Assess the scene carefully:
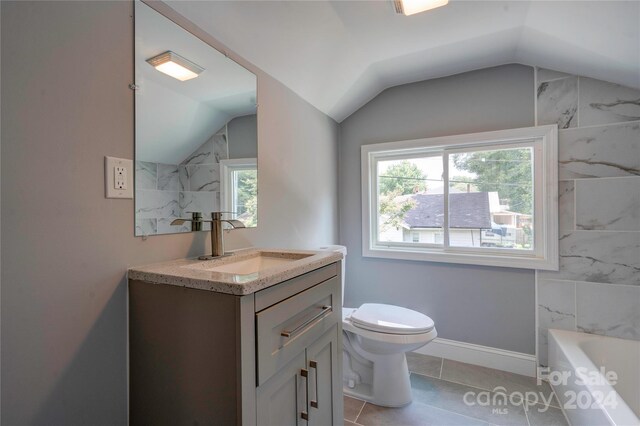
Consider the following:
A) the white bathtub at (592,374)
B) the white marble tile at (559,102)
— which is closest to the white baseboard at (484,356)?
the white bathtub at (592,374)

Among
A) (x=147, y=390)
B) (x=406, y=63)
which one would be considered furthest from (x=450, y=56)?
(x=147, y=390)

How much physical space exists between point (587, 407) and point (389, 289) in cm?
132

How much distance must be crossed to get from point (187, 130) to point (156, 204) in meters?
0.37

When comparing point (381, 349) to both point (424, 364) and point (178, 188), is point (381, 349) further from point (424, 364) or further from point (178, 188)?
point (178, 188)

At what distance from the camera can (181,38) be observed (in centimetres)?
119

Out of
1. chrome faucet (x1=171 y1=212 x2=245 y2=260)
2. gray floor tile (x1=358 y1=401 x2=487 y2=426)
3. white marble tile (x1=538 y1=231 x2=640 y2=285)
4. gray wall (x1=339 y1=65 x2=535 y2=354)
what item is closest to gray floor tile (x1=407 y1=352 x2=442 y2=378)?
gray wall (x1=339 y1=65 x2=535 y2=354)

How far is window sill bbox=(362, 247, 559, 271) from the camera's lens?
79.2 inches

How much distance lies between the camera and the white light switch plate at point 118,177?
3.10 ft

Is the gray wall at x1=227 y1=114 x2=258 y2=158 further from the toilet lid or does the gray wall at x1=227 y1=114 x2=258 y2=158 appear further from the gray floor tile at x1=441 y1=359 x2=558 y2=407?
the gray floor tile at x1=441 y1=359 x2=558 y2=407

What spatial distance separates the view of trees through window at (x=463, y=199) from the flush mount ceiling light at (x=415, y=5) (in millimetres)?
1162

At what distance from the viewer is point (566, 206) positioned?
1.94 metres

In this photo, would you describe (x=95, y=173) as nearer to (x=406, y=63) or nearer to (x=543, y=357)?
(x=406, y=63)

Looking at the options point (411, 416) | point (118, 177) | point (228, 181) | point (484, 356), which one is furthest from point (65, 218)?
point (484, 356)

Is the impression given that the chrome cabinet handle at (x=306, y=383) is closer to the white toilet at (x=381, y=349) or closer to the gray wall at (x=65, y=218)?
the gray wall at (x=65, y=218)
